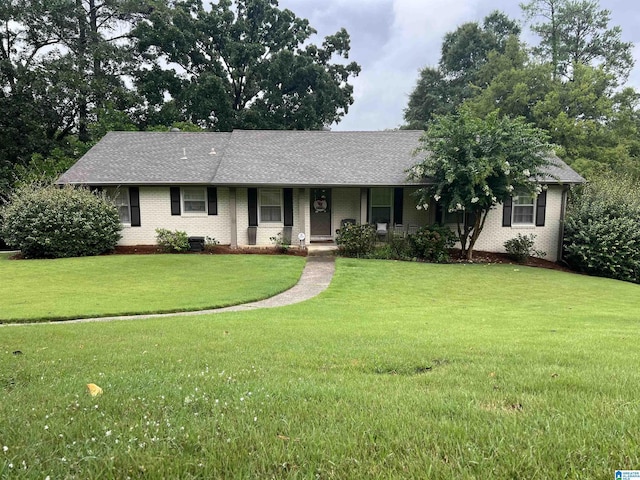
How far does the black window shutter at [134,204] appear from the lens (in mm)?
16797

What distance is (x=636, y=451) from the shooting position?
204cm

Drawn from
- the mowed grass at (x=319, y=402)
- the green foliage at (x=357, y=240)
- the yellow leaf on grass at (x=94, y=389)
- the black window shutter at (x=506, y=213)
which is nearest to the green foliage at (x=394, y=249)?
the green foliage at (x=357, y=240)

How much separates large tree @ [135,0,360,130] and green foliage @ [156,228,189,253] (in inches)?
648

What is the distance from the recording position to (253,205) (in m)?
16.9

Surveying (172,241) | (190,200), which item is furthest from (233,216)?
(172,241)

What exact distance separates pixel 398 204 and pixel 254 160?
6790 millimetres

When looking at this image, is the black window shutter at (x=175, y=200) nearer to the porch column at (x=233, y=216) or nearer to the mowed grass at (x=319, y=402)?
the porch column at (x=233, y=216)

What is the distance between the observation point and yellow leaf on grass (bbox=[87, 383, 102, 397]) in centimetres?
300

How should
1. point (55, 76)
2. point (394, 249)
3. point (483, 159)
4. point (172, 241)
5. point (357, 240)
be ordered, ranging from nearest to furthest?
1. point (483, 159)
2. point (357, 240)
3. point (394, 249)
4. point (172, 241)
5. point (55, 76)

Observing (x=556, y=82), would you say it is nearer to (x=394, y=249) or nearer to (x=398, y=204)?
(x=398, y=204)

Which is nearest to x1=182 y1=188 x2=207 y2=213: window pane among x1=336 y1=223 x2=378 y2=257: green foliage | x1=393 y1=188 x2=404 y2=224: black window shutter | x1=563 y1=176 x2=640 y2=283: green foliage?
x1=336 y1=223 x2=378 y2=257: green foliage

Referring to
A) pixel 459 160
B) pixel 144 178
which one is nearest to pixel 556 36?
pixel 459 160

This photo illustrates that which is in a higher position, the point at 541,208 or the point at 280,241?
the point at 541,208

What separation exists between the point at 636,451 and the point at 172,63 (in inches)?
1414
